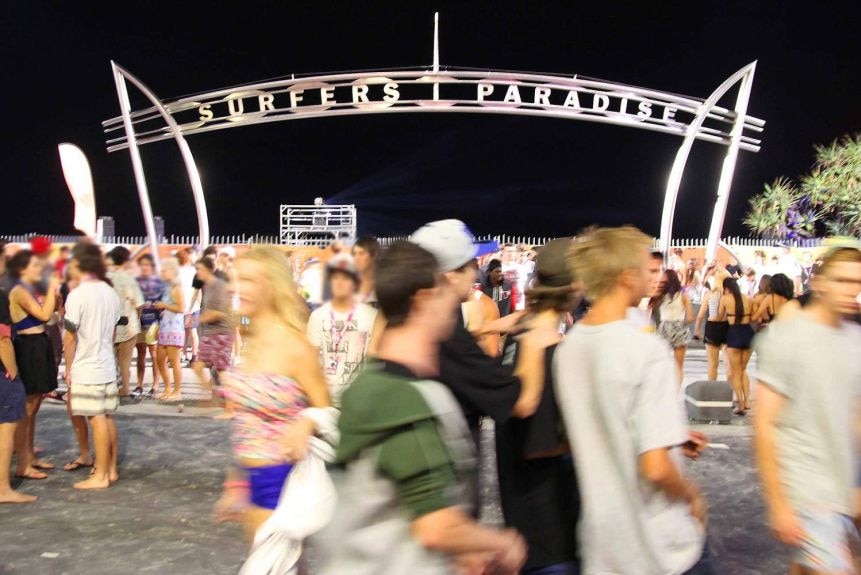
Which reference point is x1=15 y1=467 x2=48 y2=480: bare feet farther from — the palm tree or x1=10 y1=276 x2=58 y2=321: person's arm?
the palm tree

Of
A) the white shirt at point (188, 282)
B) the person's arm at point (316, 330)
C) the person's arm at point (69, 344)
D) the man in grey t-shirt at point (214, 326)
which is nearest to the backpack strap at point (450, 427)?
the person's arm at point (316, 330)

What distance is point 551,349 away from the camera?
→ 2.69 metres

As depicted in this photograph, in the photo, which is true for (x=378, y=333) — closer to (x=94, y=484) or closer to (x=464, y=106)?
(x=94, y=484)

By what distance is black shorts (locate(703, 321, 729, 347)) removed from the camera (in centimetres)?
1016

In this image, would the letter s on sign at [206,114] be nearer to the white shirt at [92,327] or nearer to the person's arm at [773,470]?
the white shirt at [92,327]

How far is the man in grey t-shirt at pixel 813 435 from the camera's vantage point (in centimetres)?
288

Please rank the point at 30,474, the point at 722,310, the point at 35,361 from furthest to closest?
the point at 722,310, the point at 30,474, the point at 35,361

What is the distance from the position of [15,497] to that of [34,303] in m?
1.43

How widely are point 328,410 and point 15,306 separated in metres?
4.32

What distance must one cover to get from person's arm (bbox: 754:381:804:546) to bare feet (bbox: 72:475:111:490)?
16.8 feet

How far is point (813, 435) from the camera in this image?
2914 millimetres

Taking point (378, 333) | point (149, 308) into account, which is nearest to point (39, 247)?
point (149, 308)

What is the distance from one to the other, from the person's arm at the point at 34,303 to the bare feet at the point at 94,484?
50.8 inches

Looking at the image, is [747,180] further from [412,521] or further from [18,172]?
[412,521]
